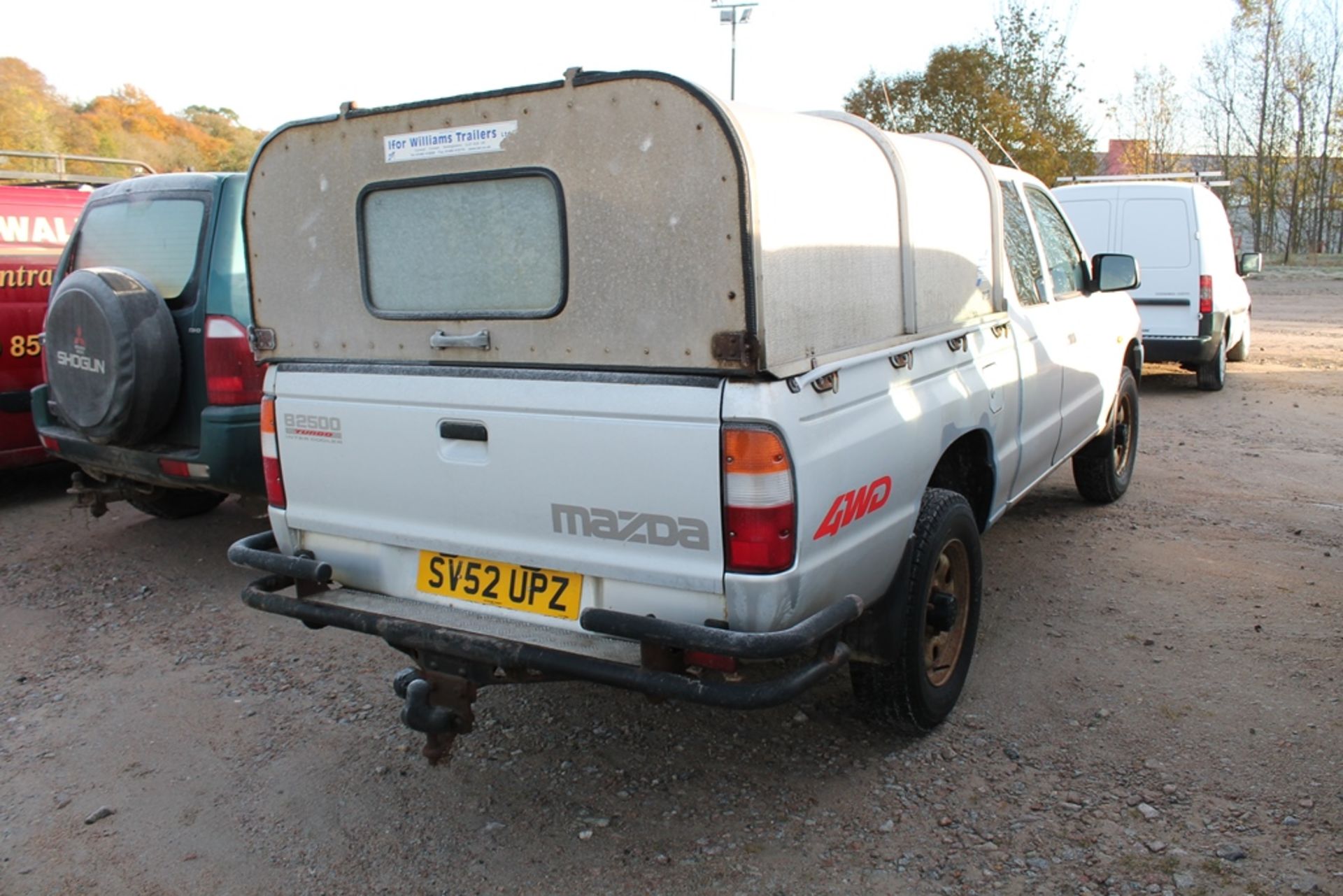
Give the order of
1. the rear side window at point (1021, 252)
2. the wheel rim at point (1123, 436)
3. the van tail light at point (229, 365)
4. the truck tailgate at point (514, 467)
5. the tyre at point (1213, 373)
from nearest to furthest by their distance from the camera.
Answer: the truck tailgate at point (514, 467) → the rear side window at point (1021, 252) → the van tail light at point (229, 365) → the wheel rim at point (1123, 436) → the tyre at point (1213, 373)

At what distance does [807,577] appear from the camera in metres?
2.71

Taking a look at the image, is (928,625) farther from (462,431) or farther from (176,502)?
(176,502)

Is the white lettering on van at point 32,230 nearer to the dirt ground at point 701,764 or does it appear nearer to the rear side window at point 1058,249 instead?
the dirt ground at point 701,764

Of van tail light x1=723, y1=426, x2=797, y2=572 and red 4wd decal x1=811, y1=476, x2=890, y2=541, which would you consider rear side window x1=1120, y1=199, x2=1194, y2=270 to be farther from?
van tail light x1=723, y1=426, x2=797, y2=572

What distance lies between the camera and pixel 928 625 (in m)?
3.60

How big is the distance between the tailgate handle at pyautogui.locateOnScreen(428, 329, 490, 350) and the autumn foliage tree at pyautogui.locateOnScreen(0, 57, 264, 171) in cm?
3691

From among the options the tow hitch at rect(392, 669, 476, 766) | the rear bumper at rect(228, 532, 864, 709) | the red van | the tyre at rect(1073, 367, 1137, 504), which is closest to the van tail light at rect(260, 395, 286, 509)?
the rear bumper at rect(228, 532, 864, 709)

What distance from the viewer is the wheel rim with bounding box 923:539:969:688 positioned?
11.5 feet

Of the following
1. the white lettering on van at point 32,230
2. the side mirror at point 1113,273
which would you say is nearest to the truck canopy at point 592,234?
the side mirror at point 1113,273

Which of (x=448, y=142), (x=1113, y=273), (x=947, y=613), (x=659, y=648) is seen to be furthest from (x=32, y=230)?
(x=1113, y=273)

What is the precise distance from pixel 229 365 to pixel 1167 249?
8.74 metres

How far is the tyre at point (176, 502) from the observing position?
20.1ft

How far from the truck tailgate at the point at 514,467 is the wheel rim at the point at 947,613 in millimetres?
1158

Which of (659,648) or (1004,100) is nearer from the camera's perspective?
(659,648)
